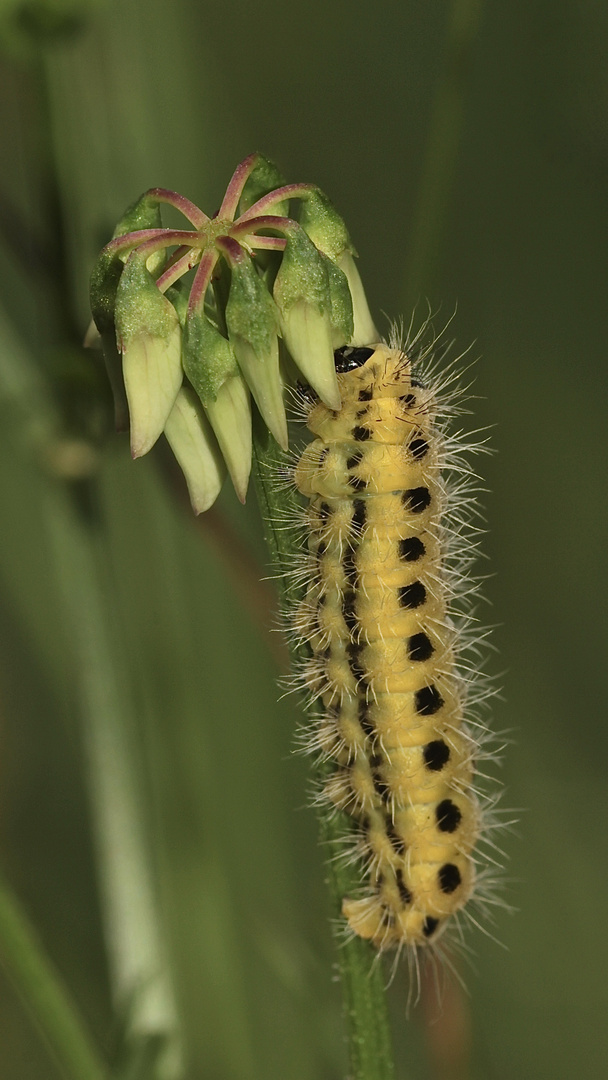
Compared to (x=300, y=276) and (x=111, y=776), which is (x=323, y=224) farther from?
(x=111, y=776)

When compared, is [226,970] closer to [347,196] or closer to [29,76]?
[29,76]

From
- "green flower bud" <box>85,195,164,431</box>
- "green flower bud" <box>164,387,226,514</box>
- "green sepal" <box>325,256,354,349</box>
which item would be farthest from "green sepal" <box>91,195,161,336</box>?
"green sepal" <box>325,256,354,349</box>

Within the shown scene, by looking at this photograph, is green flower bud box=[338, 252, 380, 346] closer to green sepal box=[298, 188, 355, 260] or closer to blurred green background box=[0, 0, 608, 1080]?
green sepal box=[298, 188, 355, 260]

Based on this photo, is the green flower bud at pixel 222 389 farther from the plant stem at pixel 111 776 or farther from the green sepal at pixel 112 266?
the plant stem at pixel 111 776

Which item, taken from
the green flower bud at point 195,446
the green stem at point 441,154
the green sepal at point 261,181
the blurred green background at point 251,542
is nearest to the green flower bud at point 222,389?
the green flower bud at point 195,446

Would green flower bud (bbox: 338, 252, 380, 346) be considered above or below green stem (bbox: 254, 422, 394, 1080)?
above

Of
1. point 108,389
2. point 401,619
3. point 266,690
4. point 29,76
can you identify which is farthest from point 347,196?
point 401,619
